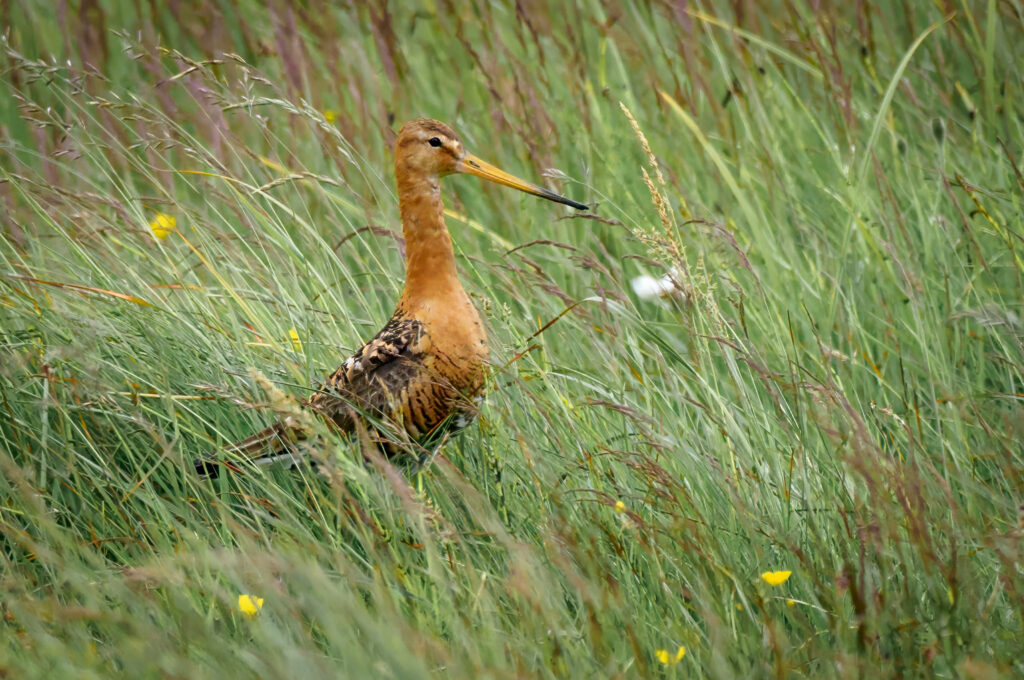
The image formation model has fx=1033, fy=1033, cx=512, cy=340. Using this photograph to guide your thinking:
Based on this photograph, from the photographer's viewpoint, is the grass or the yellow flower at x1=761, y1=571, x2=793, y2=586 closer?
the grass

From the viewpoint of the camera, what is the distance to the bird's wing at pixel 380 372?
2.71 m

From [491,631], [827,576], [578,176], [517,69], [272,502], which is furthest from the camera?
[517,69]

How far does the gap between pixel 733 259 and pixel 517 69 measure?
149 cm

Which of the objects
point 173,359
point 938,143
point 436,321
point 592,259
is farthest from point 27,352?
point 938,143

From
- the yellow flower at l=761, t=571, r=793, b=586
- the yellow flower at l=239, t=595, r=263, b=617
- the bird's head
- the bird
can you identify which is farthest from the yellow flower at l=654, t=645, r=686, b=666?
the bird's head

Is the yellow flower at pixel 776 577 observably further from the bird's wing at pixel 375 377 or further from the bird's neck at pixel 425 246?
the bird's neck at pixel 425 246

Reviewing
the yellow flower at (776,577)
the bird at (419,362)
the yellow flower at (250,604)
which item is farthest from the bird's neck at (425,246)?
the yellow flower at (776,577)

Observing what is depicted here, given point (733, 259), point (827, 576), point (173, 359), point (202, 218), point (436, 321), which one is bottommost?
point (827, 576)

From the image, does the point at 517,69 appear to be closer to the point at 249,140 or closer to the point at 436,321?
the point at 249,140

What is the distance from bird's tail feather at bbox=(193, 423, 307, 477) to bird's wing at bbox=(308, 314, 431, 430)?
0.47 ft

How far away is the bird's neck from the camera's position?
9.39 ft

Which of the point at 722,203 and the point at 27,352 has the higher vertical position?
the point at 27,352

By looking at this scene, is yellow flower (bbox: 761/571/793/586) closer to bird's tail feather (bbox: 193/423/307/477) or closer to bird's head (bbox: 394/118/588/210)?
bird's tail feather (bbox: 193/423/307/477)

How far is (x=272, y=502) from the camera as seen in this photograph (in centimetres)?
241
